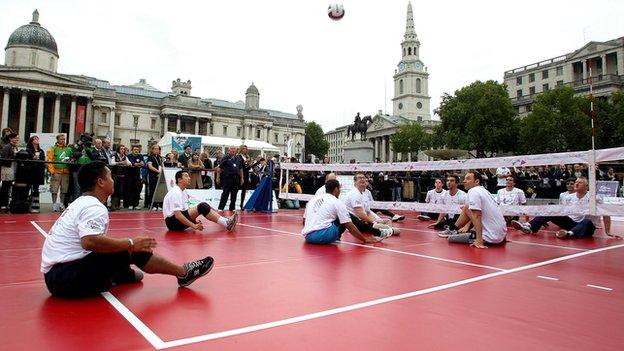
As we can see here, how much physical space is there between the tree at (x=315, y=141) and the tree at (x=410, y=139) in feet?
83.6

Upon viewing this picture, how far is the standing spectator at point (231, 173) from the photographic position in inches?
516

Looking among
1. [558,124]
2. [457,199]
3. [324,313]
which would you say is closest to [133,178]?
[457,199]

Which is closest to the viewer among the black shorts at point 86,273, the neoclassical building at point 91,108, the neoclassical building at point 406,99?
the black shorts at point 86,273

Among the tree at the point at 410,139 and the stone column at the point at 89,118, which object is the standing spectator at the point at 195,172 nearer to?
the stone column at the point at 89,118

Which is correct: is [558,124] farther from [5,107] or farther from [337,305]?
[5,107]

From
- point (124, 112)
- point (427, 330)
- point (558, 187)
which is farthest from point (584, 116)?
point (124, 112)

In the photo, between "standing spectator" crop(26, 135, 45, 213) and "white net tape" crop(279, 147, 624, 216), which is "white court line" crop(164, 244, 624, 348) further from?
"standing spectator" crop(26, 135, 45, 213)

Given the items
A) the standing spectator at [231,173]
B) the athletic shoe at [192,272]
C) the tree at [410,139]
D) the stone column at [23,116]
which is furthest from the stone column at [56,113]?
the athletic shoe at [192,272]

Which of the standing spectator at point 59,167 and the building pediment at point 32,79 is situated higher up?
the building pediment at point 32,79

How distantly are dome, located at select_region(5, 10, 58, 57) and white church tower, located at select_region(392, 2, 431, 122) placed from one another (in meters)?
79.9

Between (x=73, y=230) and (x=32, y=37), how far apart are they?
245ft

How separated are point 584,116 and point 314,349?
52.2m

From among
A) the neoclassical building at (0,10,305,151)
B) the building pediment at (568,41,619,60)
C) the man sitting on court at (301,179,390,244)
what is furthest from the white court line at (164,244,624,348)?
the building pediment at (568,41,619,60)

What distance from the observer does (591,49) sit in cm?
6016
